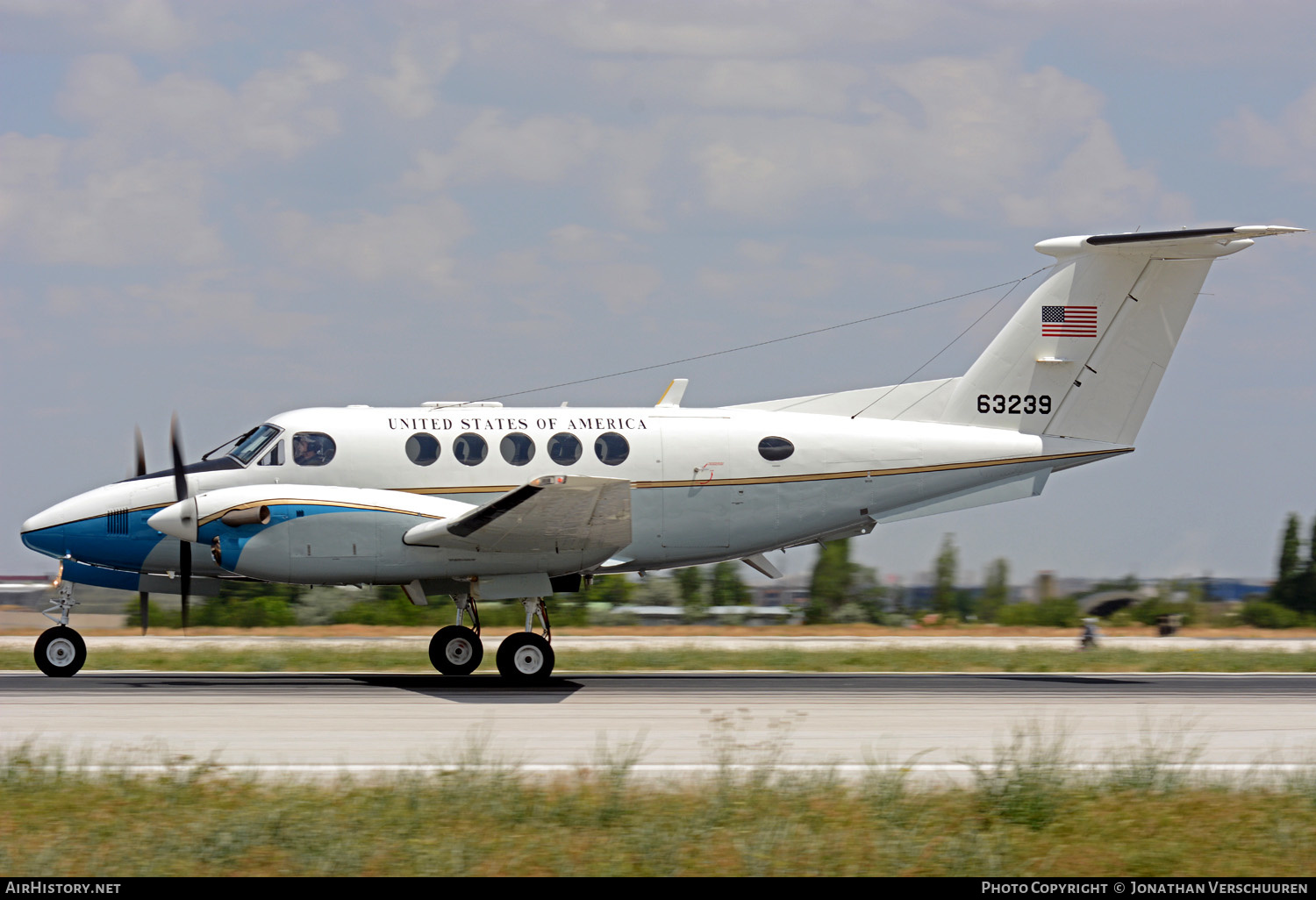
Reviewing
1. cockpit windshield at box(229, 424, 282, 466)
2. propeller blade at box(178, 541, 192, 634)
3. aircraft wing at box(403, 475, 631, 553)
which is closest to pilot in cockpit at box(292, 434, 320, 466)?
cockpit windshield at box(229, 424, 282, 466)

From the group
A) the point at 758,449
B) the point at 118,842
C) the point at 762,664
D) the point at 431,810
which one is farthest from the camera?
the point at 762,664

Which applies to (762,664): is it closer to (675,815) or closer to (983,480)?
(983,480)

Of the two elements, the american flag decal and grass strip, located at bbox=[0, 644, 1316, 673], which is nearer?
the american flag decal

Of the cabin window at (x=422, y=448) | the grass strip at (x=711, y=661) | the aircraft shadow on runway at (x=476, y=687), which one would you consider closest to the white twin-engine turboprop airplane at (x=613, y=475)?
the cabin window at (x=422, y=448)

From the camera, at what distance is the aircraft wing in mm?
14914

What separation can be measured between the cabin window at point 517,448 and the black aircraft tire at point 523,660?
7.94 feet

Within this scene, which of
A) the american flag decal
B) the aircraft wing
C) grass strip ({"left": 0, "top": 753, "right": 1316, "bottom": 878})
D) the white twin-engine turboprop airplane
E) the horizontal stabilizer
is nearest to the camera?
grass strip ({"left": 0, "top": 753, "right": 1316, "bottom": 878})

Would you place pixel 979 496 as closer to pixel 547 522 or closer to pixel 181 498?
pixel 547 522

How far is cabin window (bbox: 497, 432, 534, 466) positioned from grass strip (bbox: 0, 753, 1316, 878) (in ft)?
27.2

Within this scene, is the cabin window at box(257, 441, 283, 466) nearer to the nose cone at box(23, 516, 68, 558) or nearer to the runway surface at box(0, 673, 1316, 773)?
the nose cone at box(23, 516, 68, 558)

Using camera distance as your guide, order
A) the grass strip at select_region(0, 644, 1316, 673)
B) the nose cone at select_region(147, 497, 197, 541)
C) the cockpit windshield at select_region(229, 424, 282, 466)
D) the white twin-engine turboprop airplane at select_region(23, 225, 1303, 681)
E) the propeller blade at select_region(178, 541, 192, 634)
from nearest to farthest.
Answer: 1. the nose cone at select_region(147, 497, 197, 541)
2. the white twin-engine turboprop airplane at select_region(23, 225, 1303, 681)
3. the propeller blade at select_region(178, 541, 192, 634)
4. the cockpit windshield at select_region(229, 424, 282, 466)
5. the grass strip at select_region(0, 644, 1316, 673)

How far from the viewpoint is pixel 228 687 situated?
15.8 meters

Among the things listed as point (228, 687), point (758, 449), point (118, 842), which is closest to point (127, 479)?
point (228, 687)
